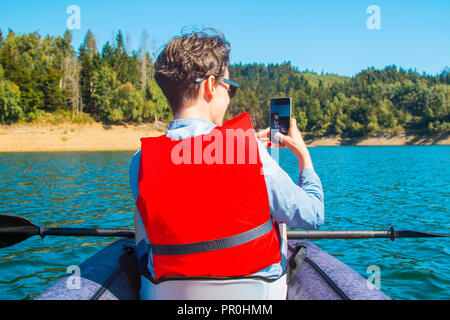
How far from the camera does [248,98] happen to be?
113m

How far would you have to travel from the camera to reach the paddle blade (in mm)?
3498

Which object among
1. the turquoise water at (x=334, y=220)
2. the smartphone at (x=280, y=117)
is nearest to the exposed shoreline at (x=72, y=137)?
the turquoise water at (x=334, y=220)

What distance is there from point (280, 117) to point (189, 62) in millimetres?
686

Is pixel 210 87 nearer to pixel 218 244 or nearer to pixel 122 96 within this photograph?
pixel 218 244

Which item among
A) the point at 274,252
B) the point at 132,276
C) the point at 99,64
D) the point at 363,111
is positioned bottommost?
the point at 132,276

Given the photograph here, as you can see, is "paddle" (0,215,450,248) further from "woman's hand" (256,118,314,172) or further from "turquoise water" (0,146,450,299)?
"turquoise water" (0,146,450,299)

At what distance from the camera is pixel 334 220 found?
1052 centimetres

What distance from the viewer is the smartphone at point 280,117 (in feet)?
7.67

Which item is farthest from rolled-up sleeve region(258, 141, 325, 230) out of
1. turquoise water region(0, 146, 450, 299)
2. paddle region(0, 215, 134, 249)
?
turquoise water region(0, 146, 450, 299)

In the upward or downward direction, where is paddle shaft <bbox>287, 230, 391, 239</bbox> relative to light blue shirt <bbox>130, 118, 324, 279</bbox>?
downward

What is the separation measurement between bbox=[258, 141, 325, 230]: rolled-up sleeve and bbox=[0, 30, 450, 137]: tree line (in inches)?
2072
